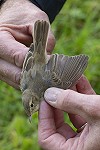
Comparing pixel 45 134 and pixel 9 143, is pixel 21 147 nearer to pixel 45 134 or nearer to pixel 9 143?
pixel 9 143

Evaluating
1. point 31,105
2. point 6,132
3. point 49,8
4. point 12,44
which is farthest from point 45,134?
point 6,132

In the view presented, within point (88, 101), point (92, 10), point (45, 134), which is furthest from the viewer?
point (92, 10)

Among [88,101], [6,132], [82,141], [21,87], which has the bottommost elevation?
[6,132]

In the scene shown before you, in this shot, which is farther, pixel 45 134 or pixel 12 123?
pixel 12 123

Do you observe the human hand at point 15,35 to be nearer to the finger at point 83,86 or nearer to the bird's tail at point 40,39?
the bird's tail at point 40,39

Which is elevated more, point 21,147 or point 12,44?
point 12,44

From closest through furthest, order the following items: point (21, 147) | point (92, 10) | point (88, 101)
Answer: point (88, 101)
point (21, 147)
point (92, 10)

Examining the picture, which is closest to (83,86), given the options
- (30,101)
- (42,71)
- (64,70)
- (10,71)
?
(64,70)

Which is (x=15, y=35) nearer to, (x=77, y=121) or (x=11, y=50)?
(x=11, y=50)
